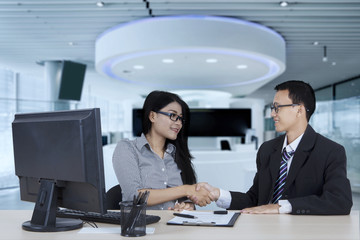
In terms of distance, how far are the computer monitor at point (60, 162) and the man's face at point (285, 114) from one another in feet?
4.12

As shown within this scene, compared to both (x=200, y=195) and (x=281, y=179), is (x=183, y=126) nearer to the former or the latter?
(x=200, y=195)

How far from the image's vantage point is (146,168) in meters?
2.54

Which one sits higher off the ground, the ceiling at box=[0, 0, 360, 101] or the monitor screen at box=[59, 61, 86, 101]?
the ceiling at box=[0, 0, 360, 101]

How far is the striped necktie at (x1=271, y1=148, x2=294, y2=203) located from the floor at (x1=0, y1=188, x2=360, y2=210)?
15.3 feet

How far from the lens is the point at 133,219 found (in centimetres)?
159

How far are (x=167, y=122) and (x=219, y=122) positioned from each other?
29.0 feet

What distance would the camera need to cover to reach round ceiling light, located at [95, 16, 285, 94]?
6820mm

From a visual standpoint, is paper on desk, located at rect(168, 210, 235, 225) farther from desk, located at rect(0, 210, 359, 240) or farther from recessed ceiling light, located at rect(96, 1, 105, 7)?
recessed ceiling light, located at rect(96, 1, 105, 7)

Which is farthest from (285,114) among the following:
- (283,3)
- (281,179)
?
(283,3)

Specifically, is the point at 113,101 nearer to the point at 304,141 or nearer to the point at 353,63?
the point at 353,63

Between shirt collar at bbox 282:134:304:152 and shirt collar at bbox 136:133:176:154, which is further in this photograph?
shirt collar at bbox 136:133:176:154

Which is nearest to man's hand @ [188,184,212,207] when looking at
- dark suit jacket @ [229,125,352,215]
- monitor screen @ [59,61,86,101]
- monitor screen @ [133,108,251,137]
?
dark suit jacket @ [229,125,352,215]

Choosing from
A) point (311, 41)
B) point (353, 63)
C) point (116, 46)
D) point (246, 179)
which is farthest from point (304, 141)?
point (353, 63)

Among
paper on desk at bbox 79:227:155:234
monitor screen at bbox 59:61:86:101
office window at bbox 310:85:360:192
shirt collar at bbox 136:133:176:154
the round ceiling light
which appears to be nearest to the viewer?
paper on desk at bbox 79:227:155:234
